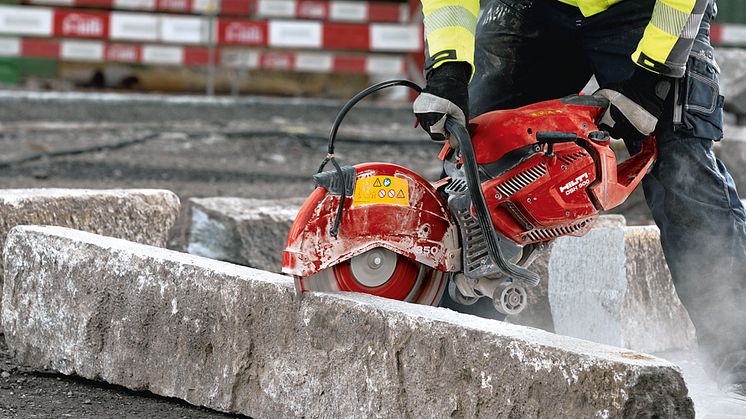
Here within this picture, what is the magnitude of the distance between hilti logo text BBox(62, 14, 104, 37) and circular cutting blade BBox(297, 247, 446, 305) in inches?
410

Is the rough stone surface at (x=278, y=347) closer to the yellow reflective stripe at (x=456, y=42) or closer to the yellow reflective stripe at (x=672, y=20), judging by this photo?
the yellow reflective stripe at (x=456, y=42)

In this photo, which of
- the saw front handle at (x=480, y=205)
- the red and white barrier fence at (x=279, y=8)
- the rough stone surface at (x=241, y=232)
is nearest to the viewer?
A: the saw front handle at (x=480, y=205)

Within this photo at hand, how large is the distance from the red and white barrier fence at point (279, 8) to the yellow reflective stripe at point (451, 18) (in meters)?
9.88

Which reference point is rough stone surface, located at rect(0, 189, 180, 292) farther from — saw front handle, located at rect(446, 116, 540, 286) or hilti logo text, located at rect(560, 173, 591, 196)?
hilti logo text, located at rect(560, 173, 591, 196)

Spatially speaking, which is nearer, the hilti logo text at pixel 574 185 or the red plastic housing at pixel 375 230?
the red plastic housing at pixel 375 230

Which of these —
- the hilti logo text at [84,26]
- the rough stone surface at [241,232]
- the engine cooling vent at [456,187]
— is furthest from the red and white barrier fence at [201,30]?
the engine cooling vent at [456,187]

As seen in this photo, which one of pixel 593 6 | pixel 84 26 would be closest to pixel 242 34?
pixel 84 26

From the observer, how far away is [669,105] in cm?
337

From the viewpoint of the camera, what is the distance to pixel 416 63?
13430 millimetres

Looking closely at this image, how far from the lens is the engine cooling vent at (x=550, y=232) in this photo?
339 cm

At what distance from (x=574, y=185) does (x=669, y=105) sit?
37 centimetres

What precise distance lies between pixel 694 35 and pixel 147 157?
5.70 m

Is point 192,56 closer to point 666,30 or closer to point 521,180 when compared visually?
point 521,180

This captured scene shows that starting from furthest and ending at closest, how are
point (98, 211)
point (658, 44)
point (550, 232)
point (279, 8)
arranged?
1. point (279, 8)
2. point (98, 211)
3. point (550, 232)
4. point (658, 44)
